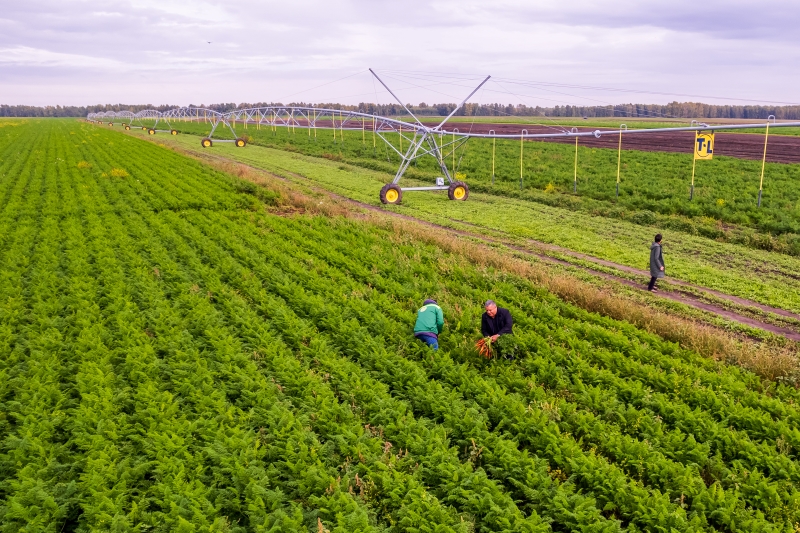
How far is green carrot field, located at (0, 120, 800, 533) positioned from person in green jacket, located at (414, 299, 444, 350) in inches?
13.5

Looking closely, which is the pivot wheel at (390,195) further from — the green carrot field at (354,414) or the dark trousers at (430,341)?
the dark trousers at (430,341)

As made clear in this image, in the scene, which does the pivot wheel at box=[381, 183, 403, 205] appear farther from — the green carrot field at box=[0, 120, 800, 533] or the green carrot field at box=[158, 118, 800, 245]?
the green carrot field at box=[0, 120, 800, 533]

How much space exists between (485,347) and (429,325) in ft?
3.85

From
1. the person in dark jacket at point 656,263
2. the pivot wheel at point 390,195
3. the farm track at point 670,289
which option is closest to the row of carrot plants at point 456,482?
the farm track at point 670,289

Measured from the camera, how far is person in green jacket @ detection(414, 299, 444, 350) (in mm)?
10672

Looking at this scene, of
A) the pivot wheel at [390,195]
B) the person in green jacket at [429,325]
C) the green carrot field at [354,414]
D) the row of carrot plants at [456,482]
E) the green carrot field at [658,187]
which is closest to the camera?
the row of carrot plants at [456,482]

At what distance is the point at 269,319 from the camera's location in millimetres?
12188

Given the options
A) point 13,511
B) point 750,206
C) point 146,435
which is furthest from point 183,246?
point 750,206

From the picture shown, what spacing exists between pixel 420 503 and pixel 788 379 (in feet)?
22.5

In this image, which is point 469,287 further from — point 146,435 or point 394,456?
point 146,435

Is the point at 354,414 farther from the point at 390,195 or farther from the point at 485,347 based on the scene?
the point at 390,195

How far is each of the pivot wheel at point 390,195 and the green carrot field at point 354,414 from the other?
41.1 ft

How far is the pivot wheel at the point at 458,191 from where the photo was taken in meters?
29.0

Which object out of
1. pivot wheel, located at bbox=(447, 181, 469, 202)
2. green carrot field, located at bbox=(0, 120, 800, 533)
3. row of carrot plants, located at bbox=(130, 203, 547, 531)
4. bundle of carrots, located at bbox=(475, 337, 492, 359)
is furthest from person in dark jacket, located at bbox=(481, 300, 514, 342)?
pivot wheel, located at bbox=(447, 181, 469, 202)
